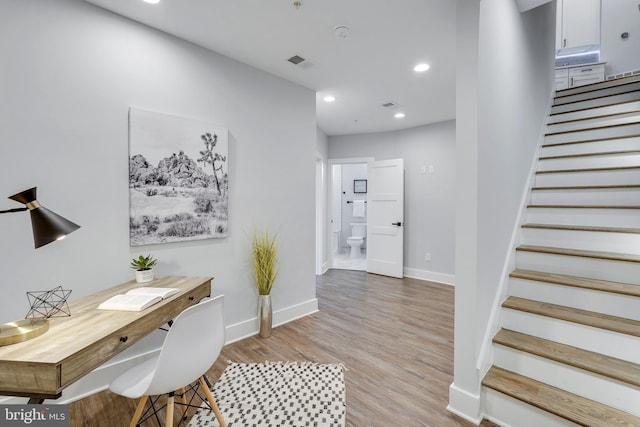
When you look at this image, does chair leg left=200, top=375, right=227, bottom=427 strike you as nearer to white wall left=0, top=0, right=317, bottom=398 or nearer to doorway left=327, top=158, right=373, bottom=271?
white wall left=0, top=0, right=317, bottom=398

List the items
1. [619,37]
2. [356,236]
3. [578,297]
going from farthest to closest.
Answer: [356,236]
[619,37]
[578,297]

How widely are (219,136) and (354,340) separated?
91.8 inches

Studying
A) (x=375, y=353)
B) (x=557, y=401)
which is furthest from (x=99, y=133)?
(x=557, y=401)

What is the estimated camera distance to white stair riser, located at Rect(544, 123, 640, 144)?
2.89m

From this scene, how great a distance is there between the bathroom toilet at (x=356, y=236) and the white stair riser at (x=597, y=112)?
4313 millimetres

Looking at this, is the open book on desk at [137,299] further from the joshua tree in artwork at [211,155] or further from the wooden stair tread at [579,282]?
the wooden stair tread at [579,282]

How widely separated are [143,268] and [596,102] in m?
5.20

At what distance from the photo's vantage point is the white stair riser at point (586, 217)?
229cm

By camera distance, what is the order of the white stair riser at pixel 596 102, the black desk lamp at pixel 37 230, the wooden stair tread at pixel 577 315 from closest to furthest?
the black desk lamp at pixel 37 230
the wooden stair tread at pixel 577 315
the white stair riser at pixel 596 102

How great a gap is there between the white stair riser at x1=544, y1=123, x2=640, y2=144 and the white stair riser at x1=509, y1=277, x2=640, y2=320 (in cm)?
199

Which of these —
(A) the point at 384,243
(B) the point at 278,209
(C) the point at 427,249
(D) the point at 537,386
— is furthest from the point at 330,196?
(D) the point at 537,386

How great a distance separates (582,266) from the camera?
2.12 metres

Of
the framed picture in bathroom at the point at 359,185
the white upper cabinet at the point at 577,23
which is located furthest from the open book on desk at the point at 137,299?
the white upper cabinet at the point at 577,23

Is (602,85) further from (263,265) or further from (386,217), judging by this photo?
(263,265)
